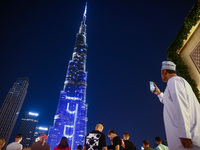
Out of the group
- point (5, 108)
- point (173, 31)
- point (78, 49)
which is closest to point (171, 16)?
point (173, 31)

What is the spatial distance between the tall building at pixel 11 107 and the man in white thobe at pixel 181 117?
12957 centimetres

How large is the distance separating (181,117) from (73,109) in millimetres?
82041

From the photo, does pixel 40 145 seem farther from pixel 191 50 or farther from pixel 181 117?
pixel 191 50

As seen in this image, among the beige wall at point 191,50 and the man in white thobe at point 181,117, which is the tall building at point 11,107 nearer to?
the beige wall at point 191,50

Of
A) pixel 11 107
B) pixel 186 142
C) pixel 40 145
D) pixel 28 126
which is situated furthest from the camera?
pixel 28 126

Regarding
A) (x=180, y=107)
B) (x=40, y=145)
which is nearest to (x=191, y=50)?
(x=180, y=107)

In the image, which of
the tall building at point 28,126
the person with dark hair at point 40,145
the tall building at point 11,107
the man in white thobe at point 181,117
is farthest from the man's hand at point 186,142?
the tall building at point 28,126

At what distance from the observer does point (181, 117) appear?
5.10 ft

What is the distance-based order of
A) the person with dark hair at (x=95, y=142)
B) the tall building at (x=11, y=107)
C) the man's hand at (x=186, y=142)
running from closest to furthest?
1. the man's hand at (x=186, y=142)
2. the person with dark hair at (x=95, y=142)
3. the tall building at (x=11, y=107)

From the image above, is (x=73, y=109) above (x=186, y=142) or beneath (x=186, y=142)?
above

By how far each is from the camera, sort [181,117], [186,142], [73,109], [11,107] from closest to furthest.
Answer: [186,142], [181,117], [73,109], [11,107]

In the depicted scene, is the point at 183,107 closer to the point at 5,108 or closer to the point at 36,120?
the point at 5,108

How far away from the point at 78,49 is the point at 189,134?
108 meters

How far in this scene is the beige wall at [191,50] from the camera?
4.39m
